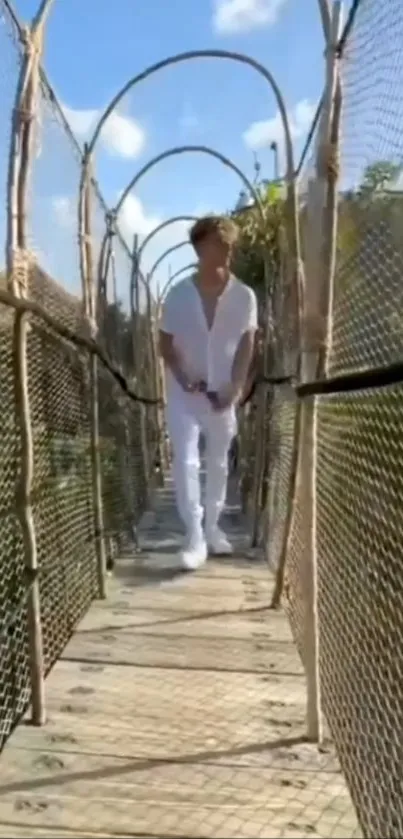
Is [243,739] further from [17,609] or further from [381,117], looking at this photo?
[381,117]

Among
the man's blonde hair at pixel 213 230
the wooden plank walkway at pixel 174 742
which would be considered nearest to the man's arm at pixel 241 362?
the man's blonde hair at pixel 213 230

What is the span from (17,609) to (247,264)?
8.49 metres

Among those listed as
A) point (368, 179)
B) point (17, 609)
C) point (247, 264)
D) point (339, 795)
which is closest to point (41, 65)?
point (368, 179)

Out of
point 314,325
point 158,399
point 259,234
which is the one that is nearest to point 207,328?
point 259,234

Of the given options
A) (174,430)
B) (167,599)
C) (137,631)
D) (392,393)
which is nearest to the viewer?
(392,393)

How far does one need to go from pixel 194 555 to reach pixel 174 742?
252 cm

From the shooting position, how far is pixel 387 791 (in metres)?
2.52

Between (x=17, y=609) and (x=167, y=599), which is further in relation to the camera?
(x=167, y=599)

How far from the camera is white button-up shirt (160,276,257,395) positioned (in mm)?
5379

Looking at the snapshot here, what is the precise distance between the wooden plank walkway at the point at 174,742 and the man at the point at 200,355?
1180 mm

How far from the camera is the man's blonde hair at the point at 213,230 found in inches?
204

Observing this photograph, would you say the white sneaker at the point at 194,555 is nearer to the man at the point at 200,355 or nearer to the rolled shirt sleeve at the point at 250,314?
the man at the point at 200,355

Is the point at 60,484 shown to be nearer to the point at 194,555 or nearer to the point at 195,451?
the point at 194,555

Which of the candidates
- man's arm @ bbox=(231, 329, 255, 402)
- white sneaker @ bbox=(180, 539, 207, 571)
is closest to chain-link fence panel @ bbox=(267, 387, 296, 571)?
man's arm @ bbox=(231, 329, 255, 402)
